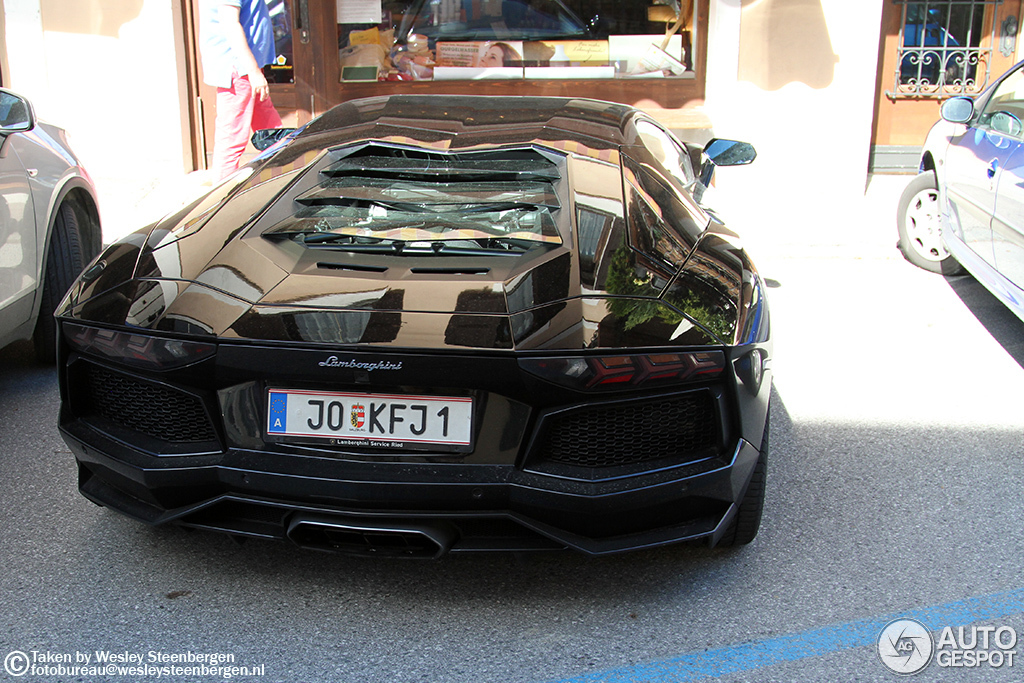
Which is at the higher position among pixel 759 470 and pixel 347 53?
pixel 347 53

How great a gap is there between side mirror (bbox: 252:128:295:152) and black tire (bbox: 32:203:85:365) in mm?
896

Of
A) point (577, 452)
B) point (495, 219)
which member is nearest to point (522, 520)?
point (577, 452)

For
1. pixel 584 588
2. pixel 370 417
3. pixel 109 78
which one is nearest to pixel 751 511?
pixel 584 588

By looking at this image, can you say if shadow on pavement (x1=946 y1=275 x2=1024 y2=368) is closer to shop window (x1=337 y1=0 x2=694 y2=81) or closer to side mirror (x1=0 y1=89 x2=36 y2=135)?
shop window (x1=337 y1=0 x2=694 y2=81)

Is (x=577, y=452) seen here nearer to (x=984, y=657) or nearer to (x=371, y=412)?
(x=371, y=412)

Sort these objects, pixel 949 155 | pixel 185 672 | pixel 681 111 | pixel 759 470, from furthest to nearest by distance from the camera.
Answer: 1. pixel 681 111
2. pixel 949 155
3. pixel 759 470
4. pixel 185 672

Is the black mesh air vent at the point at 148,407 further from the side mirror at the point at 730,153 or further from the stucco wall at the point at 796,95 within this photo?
the stucco wall at the point at 796,95

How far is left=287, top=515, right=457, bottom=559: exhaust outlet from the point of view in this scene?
89.2 inches

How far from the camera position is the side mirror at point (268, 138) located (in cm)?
412

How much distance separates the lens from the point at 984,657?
2.31 m

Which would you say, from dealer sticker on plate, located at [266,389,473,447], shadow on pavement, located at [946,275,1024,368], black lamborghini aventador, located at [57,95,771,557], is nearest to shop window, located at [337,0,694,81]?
shadow on pavement, located at [946,275,1024,368]

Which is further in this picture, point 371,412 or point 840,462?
point 840,462

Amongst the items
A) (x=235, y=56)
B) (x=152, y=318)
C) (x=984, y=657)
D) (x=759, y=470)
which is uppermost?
(x=235, y=56)

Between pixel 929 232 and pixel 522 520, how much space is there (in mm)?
4651
